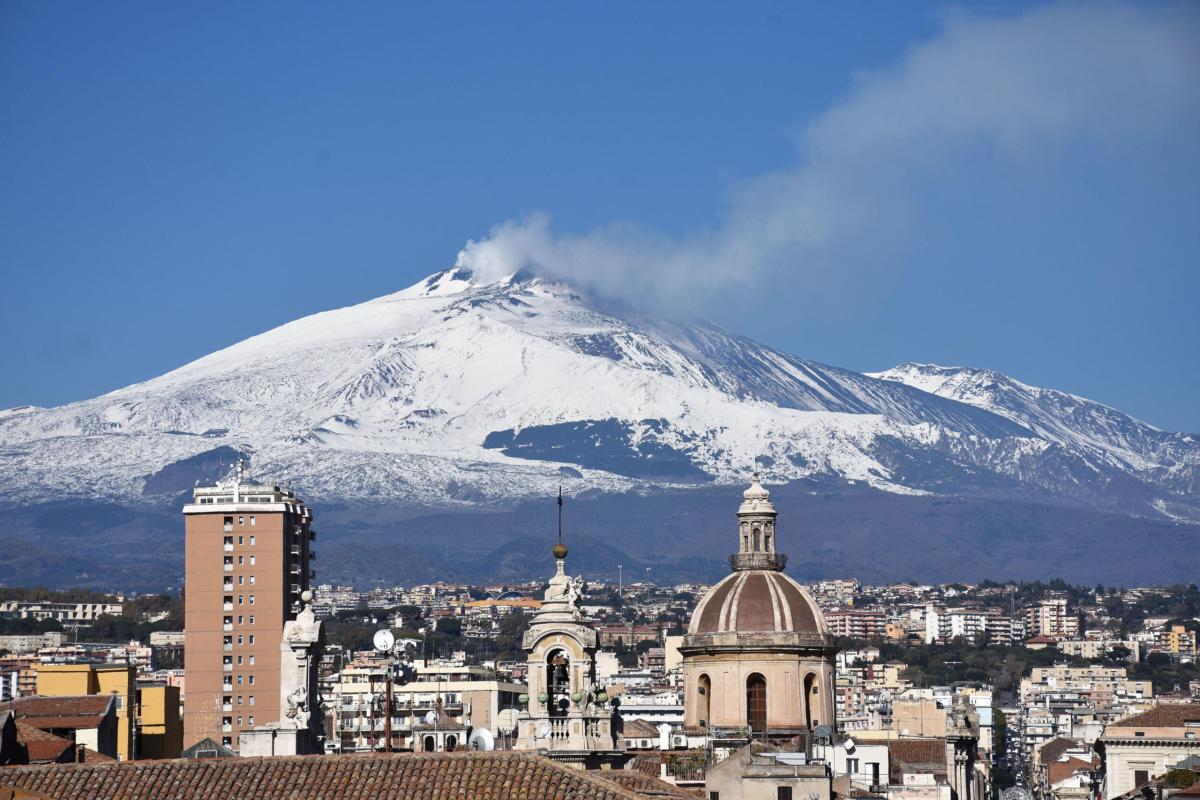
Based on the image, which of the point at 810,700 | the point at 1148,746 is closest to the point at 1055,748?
the point at 1148,746

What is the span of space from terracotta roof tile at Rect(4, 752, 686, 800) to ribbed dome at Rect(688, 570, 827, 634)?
3339 cm

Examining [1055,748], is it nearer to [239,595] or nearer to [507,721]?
[239,595]

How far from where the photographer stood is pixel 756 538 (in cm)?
7588

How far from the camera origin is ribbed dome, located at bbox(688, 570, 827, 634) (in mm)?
73000

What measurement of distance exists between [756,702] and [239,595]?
9065 centimetres

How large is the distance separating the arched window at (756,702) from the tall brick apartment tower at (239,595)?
2956 inches

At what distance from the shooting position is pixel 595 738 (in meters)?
52.5

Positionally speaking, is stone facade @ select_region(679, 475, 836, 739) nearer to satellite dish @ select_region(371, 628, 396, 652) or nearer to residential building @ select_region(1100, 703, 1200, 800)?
residential building @ select_region(1100, 703, 1200, 800)

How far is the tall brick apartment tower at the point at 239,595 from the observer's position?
Result: 491 ft

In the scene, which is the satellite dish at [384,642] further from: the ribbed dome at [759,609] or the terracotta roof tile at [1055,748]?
the terracotta roof tile at [1055,748]

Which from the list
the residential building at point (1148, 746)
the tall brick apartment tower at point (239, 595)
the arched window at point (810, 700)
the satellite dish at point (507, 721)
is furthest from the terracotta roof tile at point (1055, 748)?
the satellite dish at point (507, 721)

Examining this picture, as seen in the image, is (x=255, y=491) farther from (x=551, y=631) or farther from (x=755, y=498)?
(x=551, y=631)

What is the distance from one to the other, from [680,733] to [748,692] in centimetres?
578

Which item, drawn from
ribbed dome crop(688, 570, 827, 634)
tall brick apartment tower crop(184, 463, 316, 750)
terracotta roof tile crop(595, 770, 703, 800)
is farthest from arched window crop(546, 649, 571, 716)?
tall brick apartment tower crop(184, 463, 316, 750)
